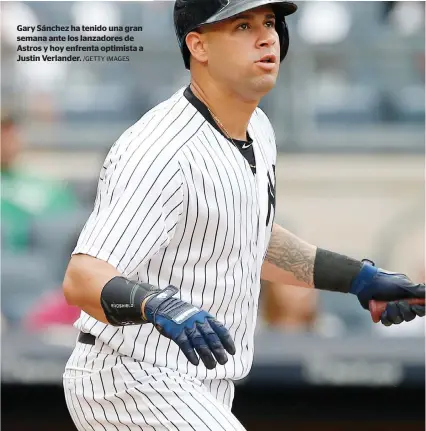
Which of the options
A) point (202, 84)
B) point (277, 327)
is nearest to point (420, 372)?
point (277, 327)

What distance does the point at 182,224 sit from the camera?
7.21 feet

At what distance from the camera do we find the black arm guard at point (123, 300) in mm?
1953

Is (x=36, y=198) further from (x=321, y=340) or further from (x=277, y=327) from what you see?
(x=321, y=340)

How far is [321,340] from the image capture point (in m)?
4.11

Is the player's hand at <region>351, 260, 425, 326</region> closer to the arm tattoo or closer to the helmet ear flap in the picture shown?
the arm tattoo

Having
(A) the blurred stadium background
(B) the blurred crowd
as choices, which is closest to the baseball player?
(A) the blurred stadium background

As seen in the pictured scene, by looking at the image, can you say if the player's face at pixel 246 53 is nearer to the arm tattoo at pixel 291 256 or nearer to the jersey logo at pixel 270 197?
the jersey logo at pixel 270 197

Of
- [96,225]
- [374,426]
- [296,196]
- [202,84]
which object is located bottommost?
[374,426]

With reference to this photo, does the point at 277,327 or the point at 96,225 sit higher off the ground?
the point at 96,225

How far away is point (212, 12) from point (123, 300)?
77 centimetres

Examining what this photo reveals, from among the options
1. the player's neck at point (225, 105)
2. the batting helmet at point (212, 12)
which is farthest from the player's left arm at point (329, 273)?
the batting helmet at point (212, 12)

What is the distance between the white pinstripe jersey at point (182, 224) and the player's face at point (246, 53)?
119 millimetres

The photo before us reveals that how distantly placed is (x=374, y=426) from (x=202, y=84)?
7.46 ft

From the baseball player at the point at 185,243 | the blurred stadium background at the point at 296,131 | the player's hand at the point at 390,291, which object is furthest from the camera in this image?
the blurred stadium background at the point at 296,131
